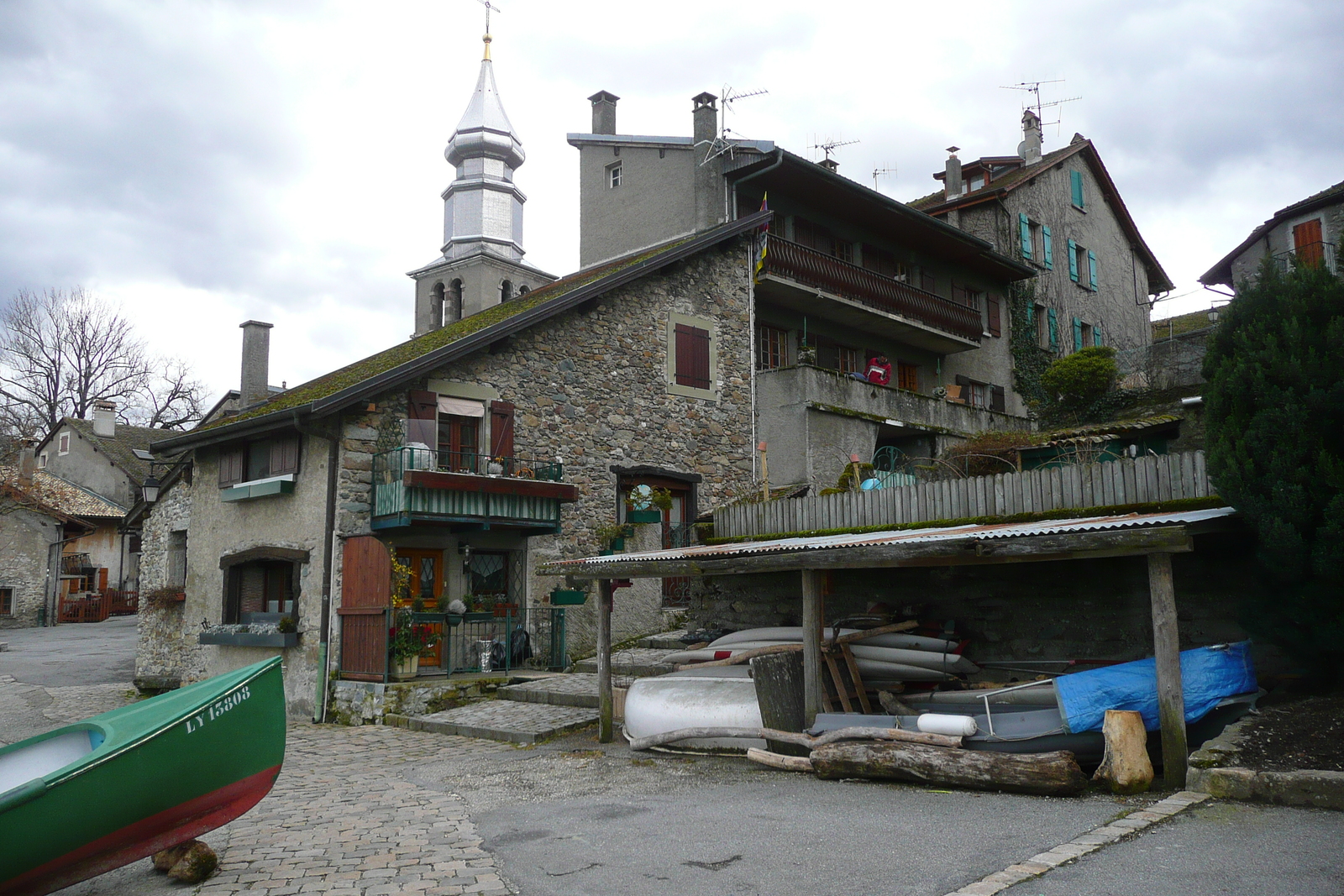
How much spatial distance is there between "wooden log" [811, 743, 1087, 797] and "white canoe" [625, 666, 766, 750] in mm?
1322

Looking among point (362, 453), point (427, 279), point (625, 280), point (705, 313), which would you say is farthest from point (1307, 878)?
point (427, 279)

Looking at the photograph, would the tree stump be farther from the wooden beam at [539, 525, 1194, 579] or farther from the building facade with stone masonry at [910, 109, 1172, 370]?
the building facade with stone masonry at [910, 109, 1172, 370]

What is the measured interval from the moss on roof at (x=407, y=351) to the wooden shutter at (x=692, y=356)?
5.21 ft

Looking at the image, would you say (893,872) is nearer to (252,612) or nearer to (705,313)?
(252,612)

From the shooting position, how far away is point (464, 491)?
14.2m

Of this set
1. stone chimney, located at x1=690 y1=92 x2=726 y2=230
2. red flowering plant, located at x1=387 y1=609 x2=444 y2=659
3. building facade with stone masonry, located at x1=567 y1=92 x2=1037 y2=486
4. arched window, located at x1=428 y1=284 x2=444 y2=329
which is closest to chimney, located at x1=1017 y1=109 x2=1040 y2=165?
building facade with stone masonry, located at x1=567 y1=92 x2=1037 y2=486

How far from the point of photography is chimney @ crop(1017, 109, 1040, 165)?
101 ft

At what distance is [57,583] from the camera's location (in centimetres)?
3356

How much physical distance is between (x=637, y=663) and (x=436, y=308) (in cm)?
2349

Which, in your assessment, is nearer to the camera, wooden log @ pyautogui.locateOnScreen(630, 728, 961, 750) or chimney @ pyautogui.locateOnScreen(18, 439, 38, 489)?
wooden log @ pyautogui.locateOnScreen(630, 728, 961, 750)

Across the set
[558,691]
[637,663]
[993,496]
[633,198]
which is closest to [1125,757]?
[993,496]

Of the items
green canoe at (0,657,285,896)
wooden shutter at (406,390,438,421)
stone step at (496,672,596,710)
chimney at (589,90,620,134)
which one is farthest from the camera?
chimney at (589,90,620,134)

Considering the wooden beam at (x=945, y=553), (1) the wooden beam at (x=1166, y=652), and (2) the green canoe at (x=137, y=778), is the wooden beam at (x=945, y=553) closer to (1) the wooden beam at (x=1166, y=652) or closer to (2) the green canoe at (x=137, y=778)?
(1) the wooden beam at (x=1166, y=652)

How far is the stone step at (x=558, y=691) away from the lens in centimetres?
1274
